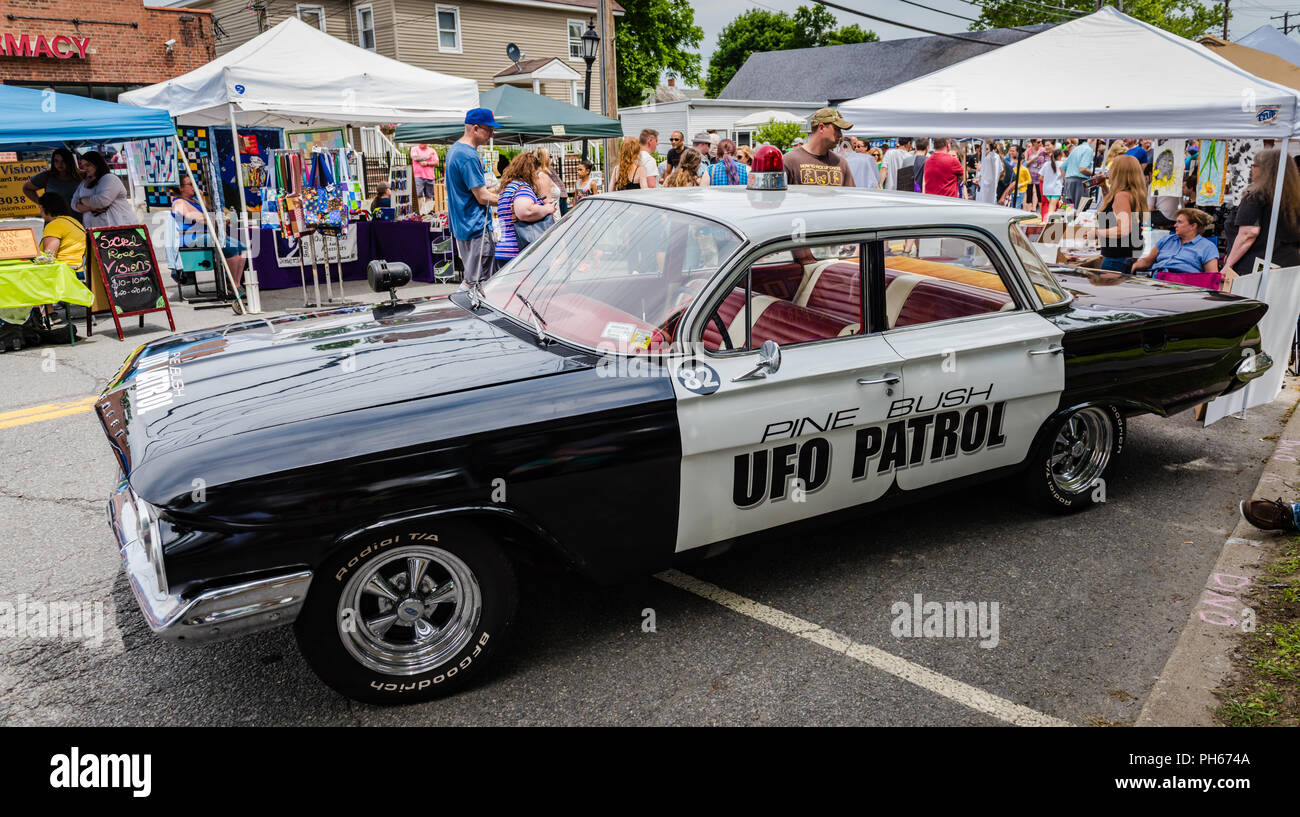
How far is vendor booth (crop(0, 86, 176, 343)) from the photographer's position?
27.5 ft

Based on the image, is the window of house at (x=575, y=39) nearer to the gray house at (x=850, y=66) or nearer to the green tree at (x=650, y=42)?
the green tree at (x=650, y=42)

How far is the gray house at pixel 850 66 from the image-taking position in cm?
5434

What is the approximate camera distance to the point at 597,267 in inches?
154

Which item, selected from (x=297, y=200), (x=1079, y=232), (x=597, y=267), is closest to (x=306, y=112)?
(x=297, y=200)

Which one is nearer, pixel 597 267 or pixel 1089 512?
pixel 597 267

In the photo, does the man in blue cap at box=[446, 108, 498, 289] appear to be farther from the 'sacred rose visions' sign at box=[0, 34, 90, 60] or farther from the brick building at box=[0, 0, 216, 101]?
the 'sacred rose visions' sign at box=[0, 34, 90, 60]

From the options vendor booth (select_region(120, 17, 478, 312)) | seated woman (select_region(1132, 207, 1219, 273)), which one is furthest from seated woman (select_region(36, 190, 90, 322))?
seated woman (select_region(1132, 207, 1219, 273))

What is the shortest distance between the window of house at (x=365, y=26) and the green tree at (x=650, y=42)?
1629 centimetres

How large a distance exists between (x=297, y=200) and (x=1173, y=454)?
33.3 ft

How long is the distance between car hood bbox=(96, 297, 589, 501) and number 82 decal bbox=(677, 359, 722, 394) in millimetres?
365

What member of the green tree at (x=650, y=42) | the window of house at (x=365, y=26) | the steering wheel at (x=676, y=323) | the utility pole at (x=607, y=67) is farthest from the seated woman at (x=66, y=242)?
the green tree at (x=650, y=42)

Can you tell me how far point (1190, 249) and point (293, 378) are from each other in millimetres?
6765
